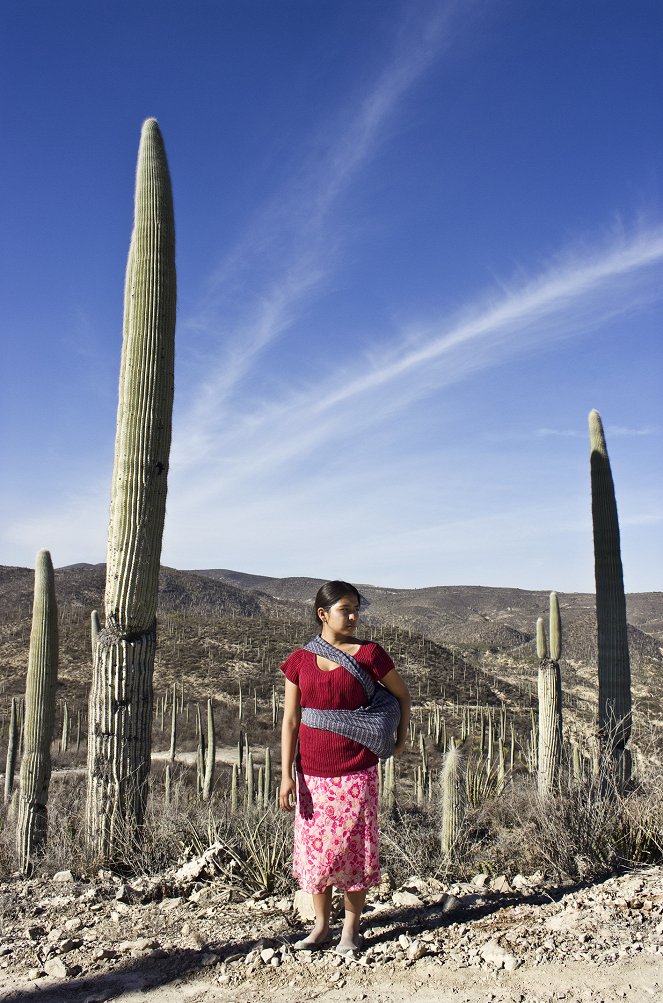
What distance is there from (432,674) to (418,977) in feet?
99.6

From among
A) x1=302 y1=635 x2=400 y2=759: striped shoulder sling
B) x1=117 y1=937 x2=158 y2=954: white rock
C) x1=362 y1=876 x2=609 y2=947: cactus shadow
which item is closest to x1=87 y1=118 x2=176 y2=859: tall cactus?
x1=117 y1=937 x2=158 y2=954: white rock

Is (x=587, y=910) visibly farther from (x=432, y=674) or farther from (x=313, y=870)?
(x=432, y=674)

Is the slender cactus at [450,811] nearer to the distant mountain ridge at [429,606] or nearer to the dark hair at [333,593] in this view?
the dark hair at [333,593]

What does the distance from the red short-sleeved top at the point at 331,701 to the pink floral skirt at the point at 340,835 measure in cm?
6

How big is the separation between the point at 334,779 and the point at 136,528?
100 inches

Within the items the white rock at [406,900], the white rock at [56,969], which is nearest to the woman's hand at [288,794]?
the white rock at [406,900]

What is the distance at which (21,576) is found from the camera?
6800 centimetres

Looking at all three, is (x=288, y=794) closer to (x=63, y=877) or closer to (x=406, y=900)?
(x=406, y=900)

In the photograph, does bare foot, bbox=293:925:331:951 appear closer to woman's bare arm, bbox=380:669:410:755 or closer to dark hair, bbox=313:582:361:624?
woman's bare arm, bbox=380:669:410:755

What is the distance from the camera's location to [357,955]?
3156 millimetres

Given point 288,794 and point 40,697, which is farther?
point 40,697

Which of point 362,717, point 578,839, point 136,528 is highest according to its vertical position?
point 136,528

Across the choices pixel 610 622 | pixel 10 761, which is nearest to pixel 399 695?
pixel 610 622

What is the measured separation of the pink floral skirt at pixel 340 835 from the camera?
10.6ft
